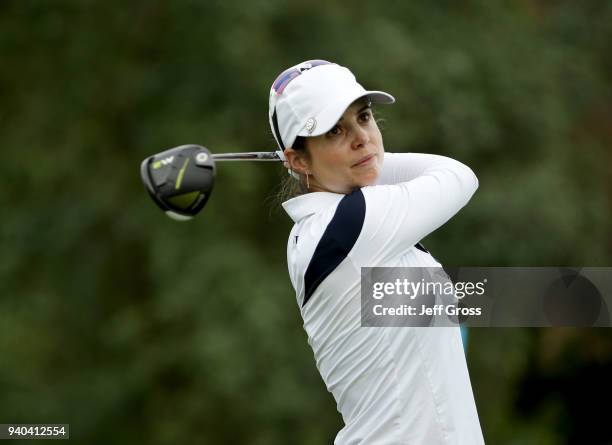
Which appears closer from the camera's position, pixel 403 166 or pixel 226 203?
pixel 403 166

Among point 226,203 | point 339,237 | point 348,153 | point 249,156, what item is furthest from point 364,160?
point 226,203

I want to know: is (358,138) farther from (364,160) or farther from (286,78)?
(286,78)

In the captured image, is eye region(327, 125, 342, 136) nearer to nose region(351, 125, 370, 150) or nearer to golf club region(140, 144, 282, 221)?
nose region(351, 125, 370, 150)

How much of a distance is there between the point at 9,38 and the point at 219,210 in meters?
2.77

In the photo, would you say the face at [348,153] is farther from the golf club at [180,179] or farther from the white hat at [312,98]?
the golf club at [180,179]

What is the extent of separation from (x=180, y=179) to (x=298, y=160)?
0.37 m

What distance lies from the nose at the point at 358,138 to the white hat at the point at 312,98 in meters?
0.10

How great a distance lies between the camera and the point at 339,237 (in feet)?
9.71

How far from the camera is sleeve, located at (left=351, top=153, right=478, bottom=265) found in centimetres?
297

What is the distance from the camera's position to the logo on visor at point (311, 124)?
3.10 meters

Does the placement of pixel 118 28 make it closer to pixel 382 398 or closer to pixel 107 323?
pixel 107 323

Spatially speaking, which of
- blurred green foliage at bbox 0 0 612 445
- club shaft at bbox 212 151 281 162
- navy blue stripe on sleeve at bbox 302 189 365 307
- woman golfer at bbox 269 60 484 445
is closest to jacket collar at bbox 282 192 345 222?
woman golfer at bbox 269 60 484 445

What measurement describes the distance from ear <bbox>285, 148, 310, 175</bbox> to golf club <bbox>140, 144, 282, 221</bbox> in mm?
233

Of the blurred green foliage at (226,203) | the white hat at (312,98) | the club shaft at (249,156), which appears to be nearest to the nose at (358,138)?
the white hat at (312,98)
